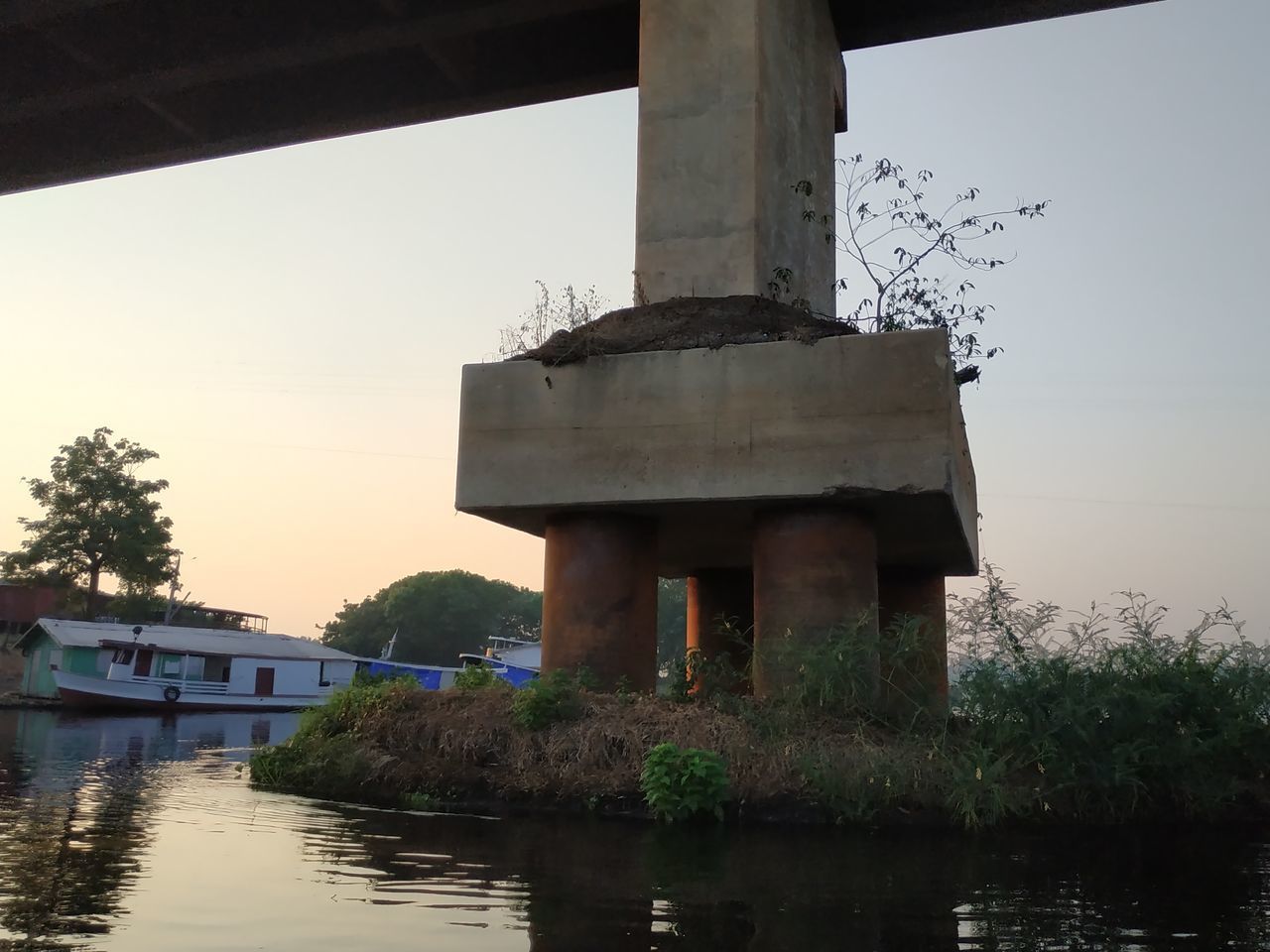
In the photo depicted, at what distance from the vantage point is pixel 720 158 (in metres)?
12.4

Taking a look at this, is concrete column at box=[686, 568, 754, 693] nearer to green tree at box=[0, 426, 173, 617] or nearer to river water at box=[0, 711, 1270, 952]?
river water at box=[0, 711, 1270, 952]

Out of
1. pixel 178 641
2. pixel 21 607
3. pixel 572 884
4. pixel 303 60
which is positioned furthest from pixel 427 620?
pixel 572 884

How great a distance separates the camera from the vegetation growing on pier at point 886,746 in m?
9.03

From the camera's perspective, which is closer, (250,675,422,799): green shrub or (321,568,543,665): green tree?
(250,675,422,799): green shrub

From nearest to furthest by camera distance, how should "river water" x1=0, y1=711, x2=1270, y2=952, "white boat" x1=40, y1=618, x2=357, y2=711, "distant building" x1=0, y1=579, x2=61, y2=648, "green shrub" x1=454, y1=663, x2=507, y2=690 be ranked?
"river water" x1=0, y1=711, x2=1270, y2=952
"green shrub" x1=454, y1=663, x2=507, y2=690
"white boat" x1=40, y1=618, x2=357, y2=711
"distant building" x1=0, y1=579, x2=61, y2=648

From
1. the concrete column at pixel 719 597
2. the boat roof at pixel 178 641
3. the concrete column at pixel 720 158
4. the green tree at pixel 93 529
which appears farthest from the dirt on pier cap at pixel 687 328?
the green tree at pixel 93 529

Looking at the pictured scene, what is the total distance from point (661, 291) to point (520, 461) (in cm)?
261

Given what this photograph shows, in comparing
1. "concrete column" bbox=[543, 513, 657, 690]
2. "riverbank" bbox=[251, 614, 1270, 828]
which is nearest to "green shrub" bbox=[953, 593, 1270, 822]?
"riverbank" bbox=[251, 614, 1270, 828]

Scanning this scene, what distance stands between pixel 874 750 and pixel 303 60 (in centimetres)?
1583

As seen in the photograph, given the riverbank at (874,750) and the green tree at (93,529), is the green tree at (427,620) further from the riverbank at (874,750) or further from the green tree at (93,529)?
the riverbank at (874,750)

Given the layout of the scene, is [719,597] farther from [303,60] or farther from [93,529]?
[93,529]

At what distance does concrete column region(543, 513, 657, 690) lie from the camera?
37.9ft

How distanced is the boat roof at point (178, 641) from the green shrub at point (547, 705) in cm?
3677

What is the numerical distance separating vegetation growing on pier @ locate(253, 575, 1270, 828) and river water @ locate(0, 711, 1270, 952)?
0.58 metres
